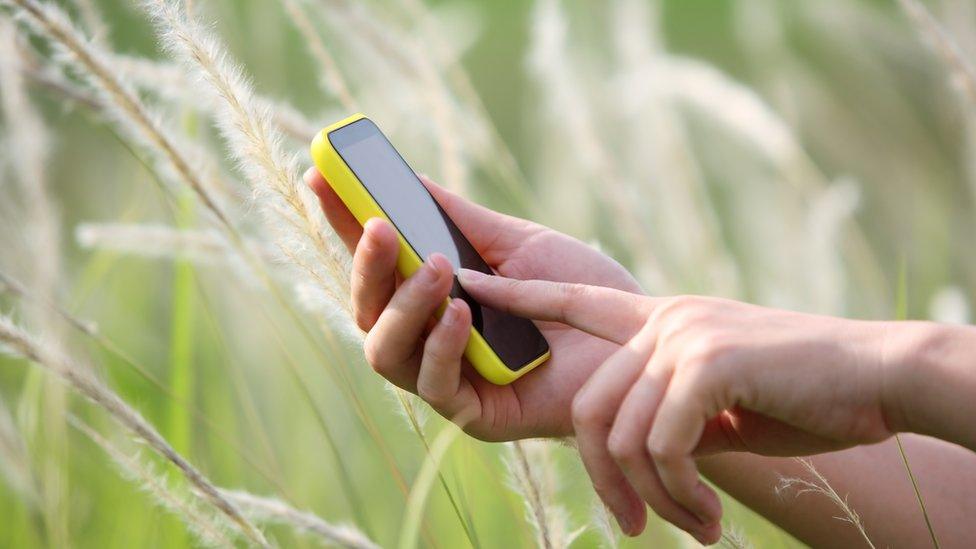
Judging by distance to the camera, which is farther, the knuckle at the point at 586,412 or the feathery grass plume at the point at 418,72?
the feathery grass plume at the point at 418,72

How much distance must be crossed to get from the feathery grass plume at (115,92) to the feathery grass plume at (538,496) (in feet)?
1.22

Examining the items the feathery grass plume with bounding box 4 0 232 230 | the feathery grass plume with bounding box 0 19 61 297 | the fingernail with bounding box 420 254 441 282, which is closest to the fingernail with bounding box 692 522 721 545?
the fingernail with bounding box 420 254 441 282

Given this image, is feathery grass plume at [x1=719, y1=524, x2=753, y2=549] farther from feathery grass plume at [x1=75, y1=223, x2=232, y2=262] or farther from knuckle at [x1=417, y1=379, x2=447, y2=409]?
feathery grass plume at [x1=75, y1=223, x2=232, y2=262]

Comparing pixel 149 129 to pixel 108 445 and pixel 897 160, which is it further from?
pixel 897 160

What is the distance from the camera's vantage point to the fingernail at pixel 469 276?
3.09ft

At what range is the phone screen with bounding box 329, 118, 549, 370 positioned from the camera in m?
0.98

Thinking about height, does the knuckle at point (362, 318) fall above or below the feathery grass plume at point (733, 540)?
above

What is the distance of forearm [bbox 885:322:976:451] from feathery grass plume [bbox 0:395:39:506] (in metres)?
0.95

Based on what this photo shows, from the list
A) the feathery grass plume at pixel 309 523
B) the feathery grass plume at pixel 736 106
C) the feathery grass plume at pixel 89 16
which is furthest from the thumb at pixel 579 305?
the feathery grass plume at pixel 736 106

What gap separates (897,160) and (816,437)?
176 cm

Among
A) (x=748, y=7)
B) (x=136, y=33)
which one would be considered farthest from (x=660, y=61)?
(x=136, y=33)

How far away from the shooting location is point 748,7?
2.16 m

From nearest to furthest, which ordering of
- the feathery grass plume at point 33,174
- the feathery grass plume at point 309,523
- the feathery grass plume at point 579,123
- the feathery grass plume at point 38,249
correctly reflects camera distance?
the feathery grass plume at point 309,523, the feathery grass plume at point 38,249, the feathery grass plume at point 33,174, the feathery grass plume at point 579,123

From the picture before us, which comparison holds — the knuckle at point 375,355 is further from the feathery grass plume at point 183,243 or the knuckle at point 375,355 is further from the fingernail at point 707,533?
the fingernail at point 707,533
